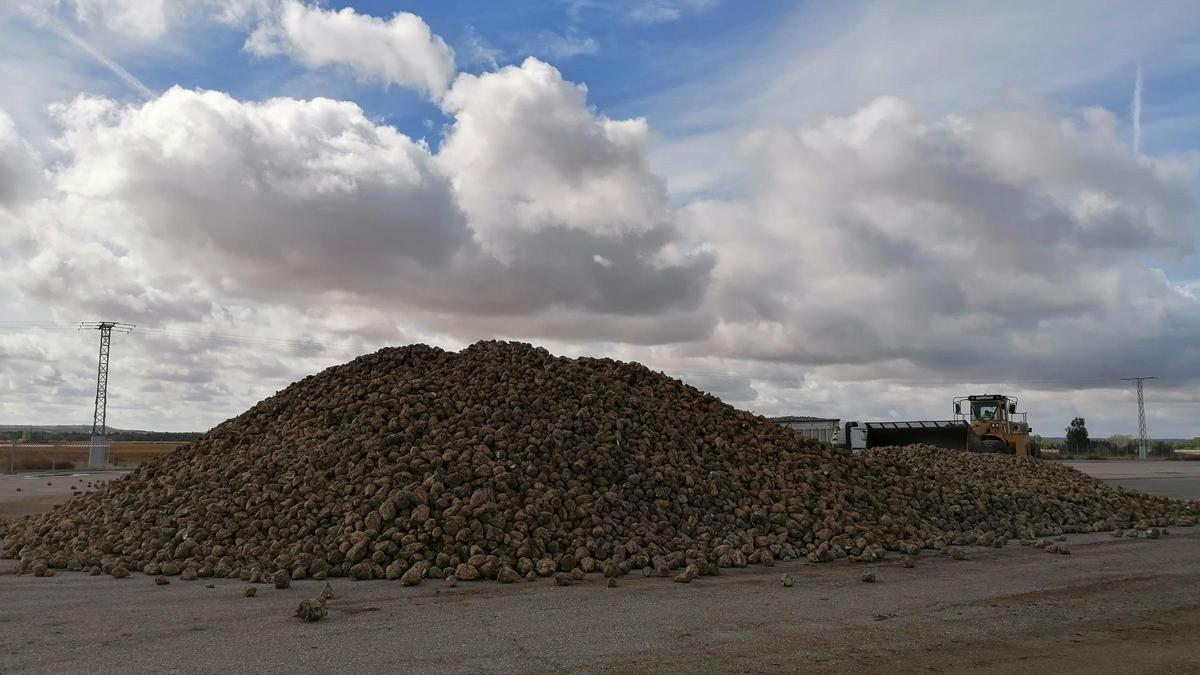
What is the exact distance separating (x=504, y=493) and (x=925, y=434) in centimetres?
2126

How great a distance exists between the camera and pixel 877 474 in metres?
15.7

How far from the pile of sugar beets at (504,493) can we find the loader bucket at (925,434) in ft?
36.8

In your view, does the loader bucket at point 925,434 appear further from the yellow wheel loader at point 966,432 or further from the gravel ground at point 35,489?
the gravel ground at point 35,489

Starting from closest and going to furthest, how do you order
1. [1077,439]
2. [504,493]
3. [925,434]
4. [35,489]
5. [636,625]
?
1. [636,625]
2. [504,493]
3. [35,489]
4. [925,434]
5. [1077,439]

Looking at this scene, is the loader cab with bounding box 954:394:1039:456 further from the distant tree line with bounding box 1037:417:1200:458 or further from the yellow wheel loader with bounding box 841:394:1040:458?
the distant tree line with bounding box 1037:417:1200:458

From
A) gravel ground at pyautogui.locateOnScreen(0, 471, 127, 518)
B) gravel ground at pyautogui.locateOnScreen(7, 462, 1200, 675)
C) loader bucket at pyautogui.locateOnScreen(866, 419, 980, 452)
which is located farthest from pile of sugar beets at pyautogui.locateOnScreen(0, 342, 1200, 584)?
loader bucket at pyautogui.locateOnScreen(866, 419, 980, 452)

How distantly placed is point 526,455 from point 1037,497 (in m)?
10.2

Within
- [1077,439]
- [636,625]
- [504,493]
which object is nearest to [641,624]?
[636,625]

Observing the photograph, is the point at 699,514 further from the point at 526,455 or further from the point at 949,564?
the point at 949,564

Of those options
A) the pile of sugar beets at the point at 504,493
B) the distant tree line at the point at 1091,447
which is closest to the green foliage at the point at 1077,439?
the distant tree line at the point at 1091,447

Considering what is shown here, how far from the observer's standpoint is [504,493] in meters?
11.4

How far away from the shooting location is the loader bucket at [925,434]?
28672mm

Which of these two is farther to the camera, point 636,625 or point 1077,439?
point 1077,439

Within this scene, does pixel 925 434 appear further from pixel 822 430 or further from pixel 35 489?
pixel 35 489
